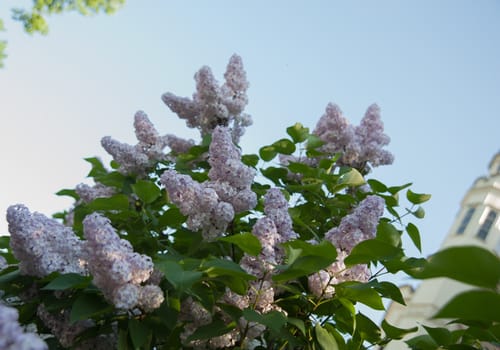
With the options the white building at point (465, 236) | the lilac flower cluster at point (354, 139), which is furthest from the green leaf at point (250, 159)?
the white building at point (465, 236)

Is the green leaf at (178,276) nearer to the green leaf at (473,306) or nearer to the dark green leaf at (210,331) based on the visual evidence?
the dark green leaf at (210,331)

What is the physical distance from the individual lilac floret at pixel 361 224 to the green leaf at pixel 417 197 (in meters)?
0.72

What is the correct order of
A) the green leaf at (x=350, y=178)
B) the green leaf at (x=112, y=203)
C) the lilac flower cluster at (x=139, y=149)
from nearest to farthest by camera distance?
the green leaf at (x=112, y=203) → the green leaf at (x=350, y=178) → the lilac flower cluster at (x=139, y=149)

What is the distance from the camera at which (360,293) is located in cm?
148

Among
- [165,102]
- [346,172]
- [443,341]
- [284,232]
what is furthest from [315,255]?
[165,102]

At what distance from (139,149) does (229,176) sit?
874 mm

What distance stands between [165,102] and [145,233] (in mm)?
1002

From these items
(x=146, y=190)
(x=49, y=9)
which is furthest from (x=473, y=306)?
(x=49, y=9)

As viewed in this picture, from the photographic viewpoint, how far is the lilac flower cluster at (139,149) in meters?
2.44

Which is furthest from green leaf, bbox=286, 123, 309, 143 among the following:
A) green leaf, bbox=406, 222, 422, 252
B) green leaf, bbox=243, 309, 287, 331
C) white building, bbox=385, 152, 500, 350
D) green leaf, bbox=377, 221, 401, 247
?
white building, bbox=385, 152, 500, 350

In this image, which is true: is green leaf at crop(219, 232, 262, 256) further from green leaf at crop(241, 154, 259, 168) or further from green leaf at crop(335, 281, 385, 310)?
green leaf at crop(241, 154, 259, 168)

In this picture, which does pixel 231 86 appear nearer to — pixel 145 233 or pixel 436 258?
pixel 145 233

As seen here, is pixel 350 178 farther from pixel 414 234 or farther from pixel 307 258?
pixel 307 258

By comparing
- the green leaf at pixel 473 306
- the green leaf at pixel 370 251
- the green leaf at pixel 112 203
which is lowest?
the green leaf at pixel 112 203
